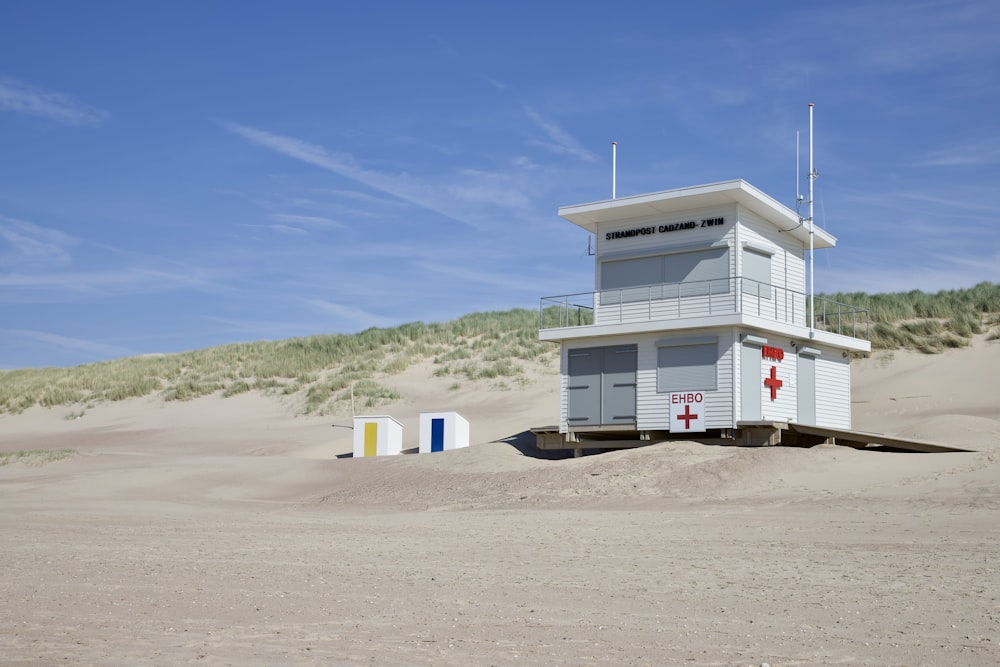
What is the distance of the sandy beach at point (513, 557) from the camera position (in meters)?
7.84

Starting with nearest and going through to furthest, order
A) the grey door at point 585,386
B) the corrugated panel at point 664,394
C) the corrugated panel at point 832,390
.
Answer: the corrugated panel at point 664,394, the grey door at point 585,386, the corrugated panel at point 832,390

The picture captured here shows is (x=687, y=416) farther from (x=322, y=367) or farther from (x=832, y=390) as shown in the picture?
(x=322, y=367)

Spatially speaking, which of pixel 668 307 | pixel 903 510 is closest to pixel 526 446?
pixel 668 307

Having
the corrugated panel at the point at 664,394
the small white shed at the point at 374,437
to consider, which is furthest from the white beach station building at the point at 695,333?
the small white shed at the point at 374,437

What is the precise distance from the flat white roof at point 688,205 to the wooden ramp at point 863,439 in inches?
206

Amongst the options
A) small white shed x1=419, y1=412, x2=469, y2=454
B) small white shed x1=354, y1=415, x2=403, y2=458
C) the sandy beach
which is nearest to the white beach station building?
the sandy beach

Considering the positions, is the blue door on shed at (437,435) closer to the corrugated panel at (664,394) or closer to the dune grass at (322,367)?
the corrugated panel at (664,394)

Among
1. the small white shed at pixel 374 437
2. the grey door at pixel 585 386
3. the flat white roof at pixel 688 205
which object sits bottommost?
the small white shed at pixel 374 437

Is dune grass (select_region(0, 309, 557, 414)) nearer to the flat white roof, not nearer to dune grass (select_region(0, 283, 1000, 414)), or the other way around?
dune grass (select_region(0, 283, 1000, 414))

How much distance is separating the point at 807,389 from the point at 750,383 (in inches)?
111

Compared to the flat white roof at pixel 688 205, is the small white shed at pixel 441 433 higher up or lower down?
lower down

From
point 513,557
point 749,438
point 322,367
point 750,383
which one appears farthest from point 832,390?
point 322,367

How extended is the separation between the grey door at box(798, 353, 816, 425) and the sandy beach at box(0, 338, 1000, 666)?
261 centimetres

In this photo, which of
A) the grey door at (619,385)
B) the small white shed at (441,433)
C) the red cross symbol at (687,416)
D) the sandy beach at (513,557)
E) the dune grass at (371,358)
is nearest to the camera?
the sandy beach at (513,557)
